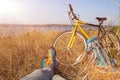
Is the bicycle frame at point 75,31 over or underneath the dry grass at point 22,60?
over

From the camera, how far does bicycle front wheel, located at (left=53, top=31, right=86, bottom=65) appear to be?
816cm

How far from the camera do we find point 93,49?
7.72 meters

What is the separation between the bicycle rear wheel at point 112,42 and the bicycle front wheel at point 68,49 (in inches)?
21.0

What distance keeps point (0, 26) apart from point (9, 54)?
139 cm

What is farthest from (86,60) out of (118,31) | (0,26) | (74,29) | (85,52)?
(0,26)

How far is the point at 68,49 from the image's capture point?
8422 mm

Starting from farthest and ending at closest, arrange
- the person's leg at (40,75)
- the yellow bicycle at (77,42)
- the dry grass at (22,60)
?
1. the yellow bicycle at (77,42)
2. the dry grass at (22,60)
3. the person's leg at (40,75)

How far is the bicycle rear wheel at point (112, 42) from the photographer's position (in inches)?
328

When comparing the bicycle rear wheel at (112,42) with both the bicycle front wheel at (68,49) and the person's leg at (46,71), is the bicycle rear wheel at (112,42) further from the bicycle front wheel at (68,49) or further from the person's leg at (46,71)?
the person's leg at (46,71)

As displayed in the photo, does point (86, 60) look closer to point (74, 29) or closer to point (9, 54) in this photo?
point (74, 29)

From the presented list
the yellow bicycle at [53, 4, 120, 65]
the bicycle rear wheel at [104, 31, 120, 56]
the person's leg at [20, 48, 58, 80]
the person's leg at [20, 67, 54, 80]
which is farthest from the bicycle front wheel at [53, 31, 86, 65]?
the person's leg at [20, 67, 54, 80]

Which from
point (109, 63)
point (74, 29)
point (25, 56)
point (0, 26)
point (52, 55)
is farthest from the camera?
point (0, 26)

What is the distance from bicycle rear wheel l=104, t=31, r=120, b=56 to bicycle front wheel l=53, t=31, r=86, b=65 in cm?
53


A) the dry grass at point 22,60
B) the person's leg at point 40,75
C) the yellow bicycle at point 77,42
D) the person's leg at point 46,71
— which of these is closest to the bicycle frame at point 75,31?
the yellow bicycle at point 77,42
